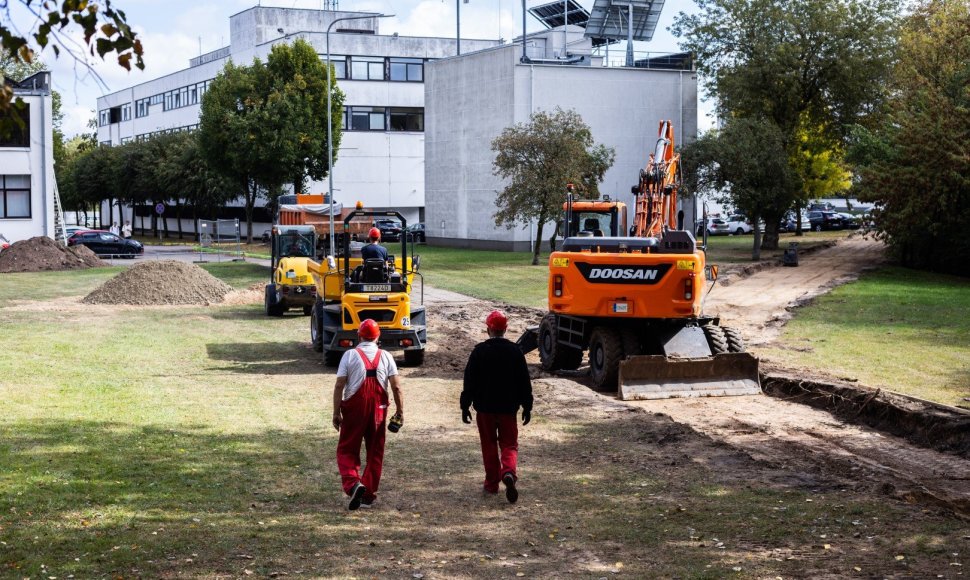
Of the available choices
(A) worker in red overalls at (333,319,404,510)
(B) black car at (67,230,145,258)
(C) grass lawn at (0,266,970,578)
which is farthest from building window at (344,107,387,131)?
(A) worker in red overalls at (333,319,404,510)

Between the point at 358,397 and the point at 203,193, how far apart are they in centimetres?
7367

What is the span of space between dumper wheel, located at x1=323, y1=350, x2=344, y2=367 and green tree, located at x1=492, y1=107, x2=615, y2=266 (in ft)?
86.8

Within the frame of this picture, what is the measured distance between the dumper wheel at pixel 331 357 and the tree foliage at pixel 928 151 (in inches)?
1046

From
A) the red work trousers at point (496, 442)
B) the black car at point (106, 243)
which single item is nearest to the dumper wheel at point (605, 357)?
the red work trousers at point (496, 442)

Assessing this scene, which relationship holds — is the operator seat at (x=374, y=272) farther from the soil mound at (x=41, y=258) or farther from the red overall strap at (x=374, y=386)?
the soil mound at (x=41, y=258)

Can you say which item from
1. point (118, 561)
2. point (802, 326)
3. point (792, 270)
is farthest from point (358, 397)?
point (792, 270)

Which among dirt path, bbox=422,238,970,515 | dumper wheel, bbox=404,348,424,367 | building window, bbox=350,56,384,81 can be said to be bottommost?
dirt path, bbox=422,238,970,515

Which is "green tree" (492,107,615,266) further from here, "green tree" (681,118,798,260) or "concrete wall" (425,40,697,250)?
"concrete wall" (425,40,697,250)

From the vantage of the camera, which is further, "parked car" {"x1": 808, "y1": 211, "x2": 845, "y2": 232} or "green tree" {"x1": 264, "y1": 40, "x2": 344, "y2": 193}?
"parked car" {"x1": 808, "y1": 211, "x2": 845, "y2": 232}

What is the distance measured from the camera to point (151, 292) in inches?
1292

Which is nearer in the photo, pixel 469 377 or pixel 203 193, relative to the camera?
pixel 469 377

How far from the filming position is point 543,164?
46.7 metres

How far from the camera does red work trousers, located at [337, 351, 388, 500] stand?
403 inches

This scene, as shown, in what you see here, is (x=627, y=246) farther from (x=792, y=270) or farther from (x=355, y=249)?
(x=792, y=270)
